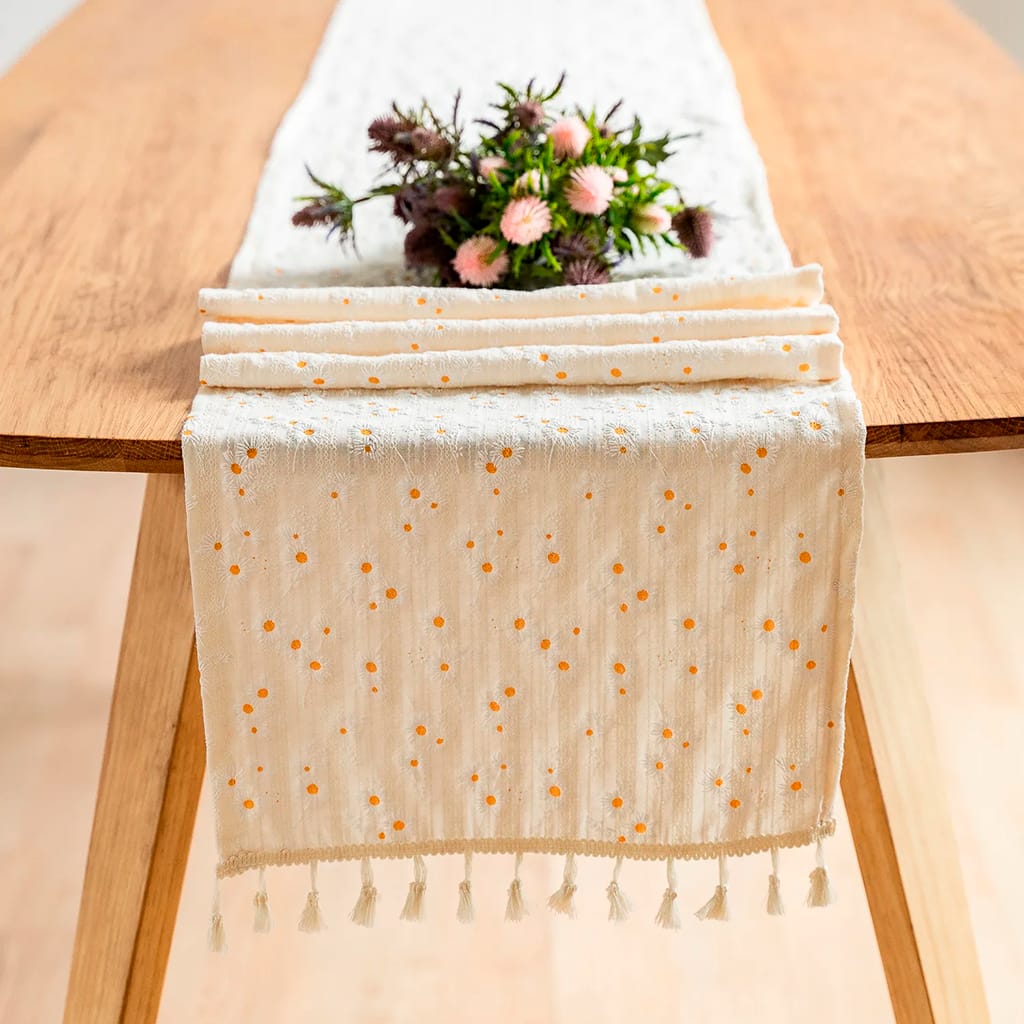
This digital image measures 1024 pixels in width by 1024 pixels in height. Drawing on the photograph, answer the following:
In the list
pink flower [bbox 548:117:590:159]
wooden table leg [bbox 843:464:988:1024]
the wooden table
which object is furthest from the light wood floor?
pink flower [bbox 548:117:590:159]

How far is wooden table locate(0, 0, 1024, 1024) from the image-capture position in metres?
0.91

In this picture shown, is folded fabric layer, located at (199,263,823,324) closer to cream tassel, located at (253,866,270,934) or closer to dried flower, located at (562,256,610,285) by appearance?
dried flower, located at (562,256,610,285)

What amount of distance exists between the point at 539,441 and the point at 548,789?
0.90 feet

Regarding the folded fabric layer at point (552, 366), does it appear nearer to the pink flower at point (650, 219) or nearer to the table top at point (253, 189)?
the table top at point (253, 189)

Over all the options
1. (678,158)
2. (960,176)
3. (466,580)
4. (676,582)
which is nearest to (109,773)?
(466,580)

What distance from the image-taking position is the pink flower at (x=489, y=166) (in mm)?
1024

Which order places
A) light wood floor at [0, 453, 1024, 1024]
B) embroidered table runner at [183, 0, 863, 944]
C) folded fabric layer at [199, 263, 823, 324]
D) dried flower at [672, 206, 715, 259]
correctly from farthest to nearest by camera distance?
1. light wood floor at [0, 453, 1024, 1024]
2. dried flower at [672, 206, 715, 259]
3. folded fabric layer at [199, 263, 823, 324]
4. embroidered table runner at [183, 0, 863, 944]

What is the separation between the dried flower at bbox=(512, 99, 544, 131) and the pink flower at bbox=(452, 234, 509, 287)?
11 cm

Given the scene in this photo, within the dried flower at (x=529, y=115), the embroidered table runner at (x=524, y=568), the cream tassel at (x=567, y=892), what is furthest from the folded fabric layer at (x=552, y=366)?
the cream tassel at (x=567, y=892)

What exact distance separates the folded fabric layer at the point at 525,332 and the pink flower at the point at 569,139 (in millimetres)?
176

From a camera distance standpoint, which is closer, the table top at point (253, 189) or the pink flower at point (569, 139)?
the table top at point (253, 189)

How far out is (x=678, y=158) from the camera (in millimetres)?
1317

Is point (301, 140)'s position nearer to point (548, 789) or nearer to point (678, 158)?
point (678, 158)

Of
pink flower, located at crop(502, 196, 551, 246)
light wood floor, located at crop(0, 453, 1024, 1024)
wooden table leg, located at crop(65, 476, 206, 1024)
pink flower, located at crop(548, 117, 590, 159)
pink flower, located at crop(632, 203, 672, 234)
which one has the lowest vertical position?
light wood floor, located at crop(0, 453, 1024, 1024)
